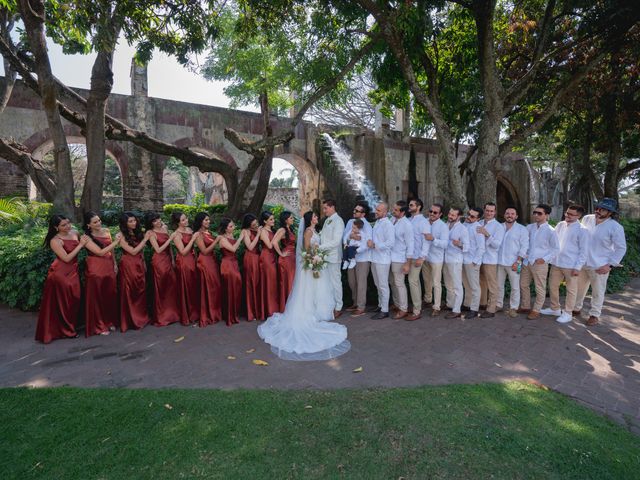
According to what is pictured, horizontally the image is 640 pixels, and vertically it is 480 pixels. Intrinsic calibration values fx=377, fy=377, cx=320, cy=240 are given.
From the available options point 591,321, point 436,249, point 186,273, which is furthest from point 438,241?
point 186,273

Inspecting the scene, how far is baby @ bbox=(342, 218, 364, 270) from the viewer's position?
6453mm

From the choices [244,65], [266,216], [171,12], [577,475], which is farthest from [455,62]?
[577,475]

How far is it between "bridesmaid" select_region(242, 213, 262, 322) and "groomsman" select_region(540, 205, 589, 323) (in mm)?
5065

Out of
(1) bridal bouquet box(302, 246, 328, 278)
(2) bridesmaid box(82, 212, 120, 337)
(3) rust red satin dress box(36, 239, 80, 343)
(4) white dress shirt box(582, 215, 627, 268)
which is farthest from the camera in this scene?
(4) white dress shirt box(582, 215, 627, 268)

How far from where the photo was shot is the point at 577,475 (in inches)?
107

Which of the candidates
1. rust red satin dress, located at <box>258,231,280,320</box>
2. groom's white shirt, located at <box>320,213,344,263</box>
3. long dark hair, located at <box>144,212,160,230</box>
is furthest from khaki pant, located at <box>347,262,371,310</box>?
long dark hair, located at <box>144,212,160,230</box>

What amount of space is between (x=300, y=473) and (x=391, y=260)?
429 cm

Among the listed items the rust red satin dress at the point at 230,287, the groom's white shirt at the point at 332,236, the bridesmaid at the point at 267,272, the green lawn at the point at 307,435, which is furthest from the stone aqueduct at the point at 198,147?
the green lawn at the point at 307,435

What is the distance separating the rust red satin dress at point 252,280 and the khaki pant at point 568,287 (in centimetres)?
510

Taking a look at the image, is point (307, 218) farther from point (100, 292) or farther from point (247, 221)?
point (100, 292)

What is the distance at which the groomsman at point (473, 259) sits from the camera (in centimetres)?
647

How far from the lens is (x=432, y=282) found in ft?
22.9

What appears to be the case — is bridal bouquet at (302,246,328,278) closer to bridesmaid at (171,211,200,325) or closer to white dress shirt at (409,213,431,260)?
white dress shirt at (409,213,431,260)

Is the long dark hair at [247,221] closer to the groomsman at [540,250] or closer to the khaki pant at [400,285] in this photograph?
the khaki pant at [400,285]
